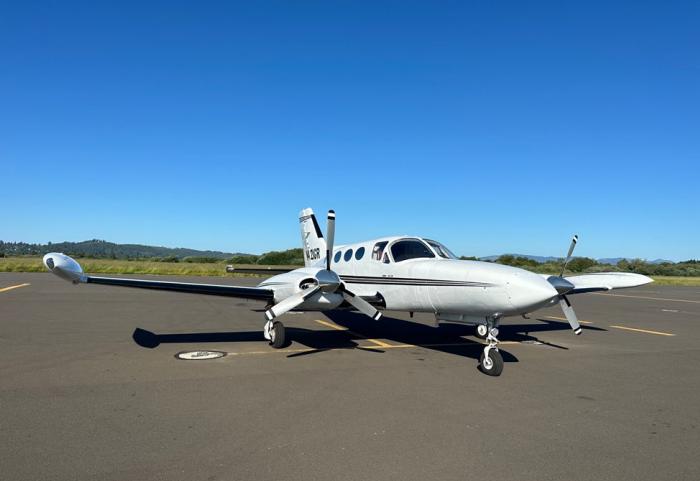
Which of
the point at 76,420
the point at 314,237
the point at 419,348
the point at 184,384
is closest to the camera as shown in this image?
the point at 76,420

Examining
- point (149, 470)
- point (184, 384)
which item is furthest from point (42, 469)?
point (184, 384)

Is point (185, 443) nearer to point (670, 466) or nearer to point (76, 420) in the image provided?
point (76, 420)

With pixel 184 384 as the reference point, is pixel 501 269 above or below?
above

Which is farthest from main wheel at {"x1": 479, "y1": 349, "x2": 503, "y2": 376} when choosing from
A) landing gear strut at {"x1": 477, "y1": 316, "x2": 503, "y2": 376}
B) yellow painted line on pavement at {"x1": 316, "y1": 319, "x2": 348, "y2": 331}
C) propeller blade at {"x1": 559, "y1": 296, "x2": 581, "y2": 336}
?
yellow painted line on pavement at {"x1": 316, "y1": 319, "x2": 348, "y2": 331}

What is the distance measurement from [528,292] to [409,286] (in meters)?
2.73

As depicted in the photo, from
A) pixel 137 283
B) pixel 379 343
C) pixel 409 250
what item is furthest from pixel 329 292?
pixel 137 283

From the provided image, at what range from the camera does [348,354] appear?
9828mm

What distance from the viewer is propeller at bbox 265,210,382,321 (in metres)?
9.36

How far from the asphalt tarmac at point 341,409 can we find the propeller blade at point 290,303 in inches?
35.2

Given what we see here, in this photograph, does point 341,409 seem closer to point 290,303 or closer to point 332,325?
point 290,303

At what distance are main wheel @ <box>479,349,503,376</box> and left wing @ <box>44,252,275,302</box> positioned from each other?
5.19 metres

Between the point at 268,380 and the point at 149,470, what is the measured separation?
3362 millimetres

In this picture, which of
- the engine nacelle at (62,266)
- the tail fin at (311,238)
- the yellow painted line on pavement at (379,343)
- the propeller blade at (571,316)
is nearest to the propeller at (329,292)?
the yellow painted line on pavement at (379,343)

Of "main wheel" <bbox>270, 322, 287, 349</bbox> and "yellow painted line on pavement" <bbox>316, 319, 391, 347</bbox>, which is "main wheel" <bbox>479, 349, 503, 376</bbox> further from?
"main wheel" <bbox>270, 322, 287, 349</bbox>
